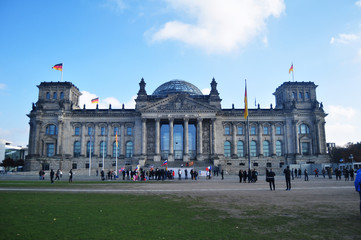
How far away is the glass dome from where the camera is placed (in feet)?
301

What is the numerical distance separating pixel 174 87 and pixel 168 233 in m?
85.9

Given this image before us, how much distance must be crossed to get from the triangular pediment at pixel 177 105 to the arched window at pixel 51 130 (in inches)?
1046

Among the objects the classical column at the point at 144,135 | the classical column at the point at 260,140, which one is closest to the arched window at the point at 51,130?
the classical column at the point at 144,135

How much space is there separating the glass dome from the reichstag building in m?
9.79

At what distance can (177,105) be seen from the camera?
3002 inches

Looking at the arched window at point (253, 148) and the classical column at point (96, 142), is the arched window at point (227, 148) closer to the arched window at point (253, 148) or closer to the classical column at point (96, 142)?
the arched window at point (253, 148)

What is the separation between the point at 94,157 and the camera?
79.4 m

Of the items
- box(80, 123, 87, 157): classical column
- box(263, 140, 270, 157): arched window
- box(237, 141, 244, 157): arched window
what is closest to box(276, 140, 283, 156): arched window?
box(263, 140, 270, 157): arched window

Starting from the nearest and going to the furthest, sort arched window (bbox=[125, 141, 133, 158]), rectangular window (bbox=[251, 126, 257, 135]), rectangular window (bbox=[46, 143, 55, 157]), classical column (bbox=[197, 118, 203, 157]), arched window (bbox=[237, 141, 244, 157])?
classical column (bbox=[197, 118, 203, 157]), rectangular window (bbox=[46, 143, 55, 157]), arched window (bbox=[125, 141, 133, 158]), arched window (bbox=[237, 141, 244, 157]), rectangular window (bbox=[251, 126, 257, 135])

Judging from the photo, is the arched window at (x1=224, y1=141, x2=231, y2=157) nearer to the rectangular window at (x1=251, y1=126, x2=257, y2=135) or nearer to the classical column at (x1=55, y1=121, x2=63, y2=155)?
the rectangular window at (x1=251, y1=126, x2=257, y2=135)

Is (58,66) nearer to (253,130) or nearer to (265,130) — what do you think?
(253,130)

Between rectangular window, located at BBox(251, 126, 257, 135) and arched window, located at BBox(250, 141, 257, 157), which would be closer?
arched window, located at BBox(250, 141, 257, 157)

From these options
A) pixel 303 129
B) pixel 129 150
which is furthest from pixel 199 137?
pixel 303 129

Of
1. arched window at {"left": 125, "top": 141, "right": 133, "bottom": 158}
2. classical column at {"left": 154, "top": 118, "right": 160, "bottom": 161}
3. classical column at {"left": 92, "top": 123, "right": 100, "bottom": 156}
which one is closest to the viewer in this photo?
classical column at {"left": 154, "top": 118, "right": 160, "bottom": 161}
